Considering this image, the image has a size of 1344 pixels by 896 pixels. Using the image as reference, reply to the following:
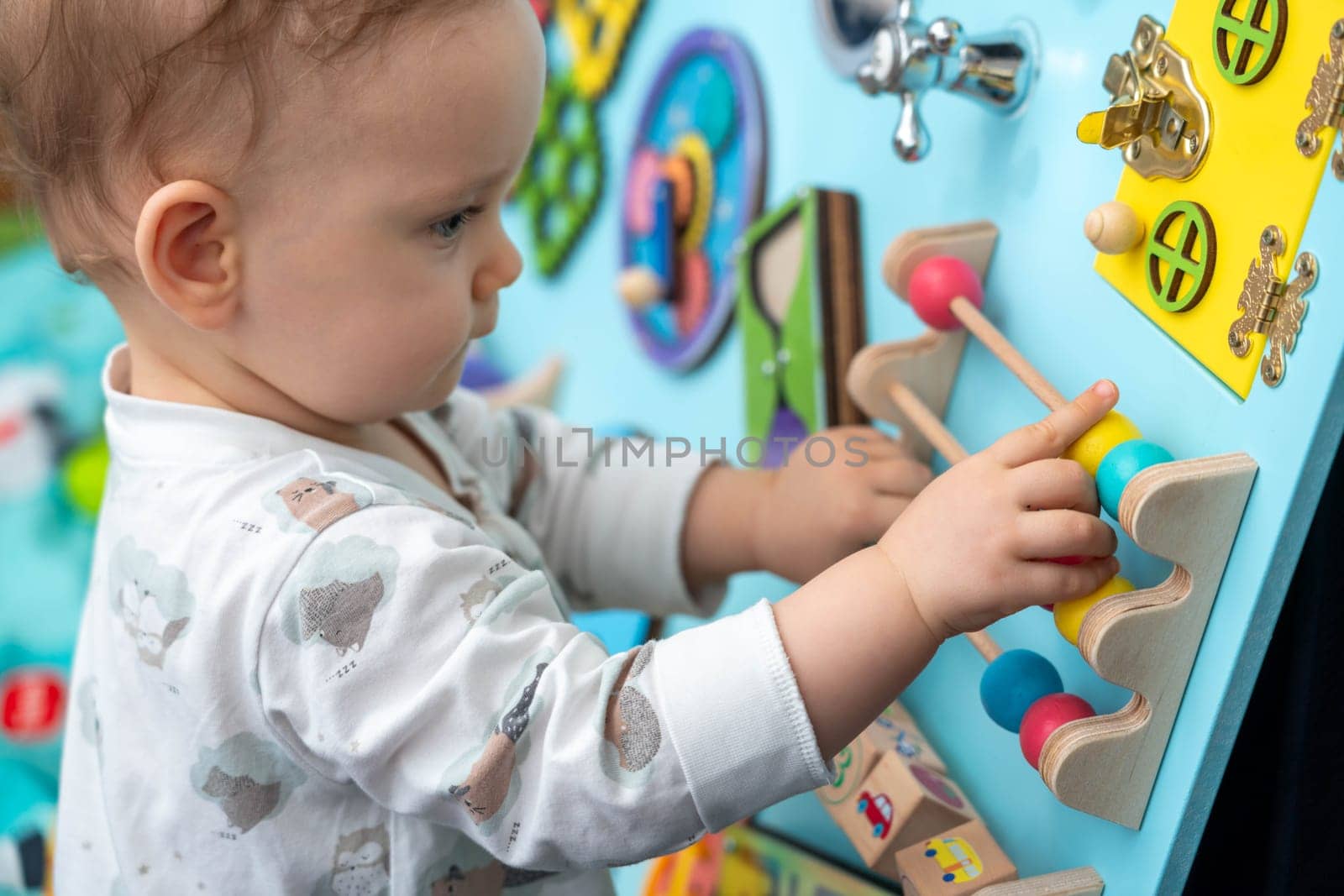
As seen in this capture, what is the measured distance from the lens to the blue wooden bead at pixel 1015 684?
1.84 ft

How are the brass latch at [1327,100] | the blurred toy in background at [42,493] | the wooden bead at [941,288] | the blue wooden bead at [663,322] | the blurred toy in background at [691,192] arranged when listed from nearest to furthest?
the brass latch at [1327,100], the wooden bead at [941,288], the blurred toy in background at [691,192], the blue wooden bead at [663,322], the blurred toy in background at [42,493]

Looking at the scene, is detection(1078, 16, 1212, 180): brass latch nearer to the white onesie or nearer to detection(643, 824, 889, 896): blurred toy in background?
the white onesie

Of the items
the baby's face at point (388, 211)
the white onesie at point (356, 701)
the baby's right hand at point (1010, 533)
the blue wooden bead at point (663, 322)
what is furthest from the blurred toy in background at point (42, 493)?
Answer: the baby's right hand at point (1010, 533)

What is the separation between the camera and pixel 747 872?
79 centimetres

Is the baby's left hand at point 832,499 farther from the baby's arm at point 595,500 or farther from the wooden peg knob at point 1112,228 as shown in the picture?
the wooden peg knob at point 1112,228

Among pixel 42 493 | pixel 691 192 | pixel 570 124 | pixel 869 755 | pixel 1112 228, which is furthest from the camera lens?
pixel 42 493

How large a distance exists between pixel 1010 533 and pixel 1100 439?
0.06 meters

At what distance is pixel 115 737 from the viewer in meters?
0.64

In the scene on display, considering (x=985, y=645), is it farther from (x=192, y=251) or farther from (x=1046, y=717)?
(x=192, y=251)

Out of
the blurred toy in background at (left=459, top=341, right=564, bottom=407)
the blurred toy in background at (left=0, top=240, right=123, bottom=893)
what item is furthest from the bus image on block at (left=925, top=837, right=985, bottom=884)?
the blurred toy in background at (left=0, top=240, right=123, bottom=893)

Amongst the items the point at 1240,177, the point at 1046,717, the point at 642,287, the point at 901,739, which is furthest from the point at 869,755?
the point at 642,287

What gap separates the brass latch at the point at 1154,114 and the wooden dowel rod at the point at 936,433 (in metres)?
0.16

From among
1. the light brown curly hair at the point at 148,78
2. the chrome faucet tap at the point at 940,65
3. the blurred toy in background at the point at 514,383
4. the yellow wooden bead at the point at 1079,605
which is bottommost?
the blurred toy in background at the point at 514,383

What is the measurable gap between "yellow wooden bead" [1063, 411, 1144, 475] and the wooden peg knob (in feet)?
0.25
